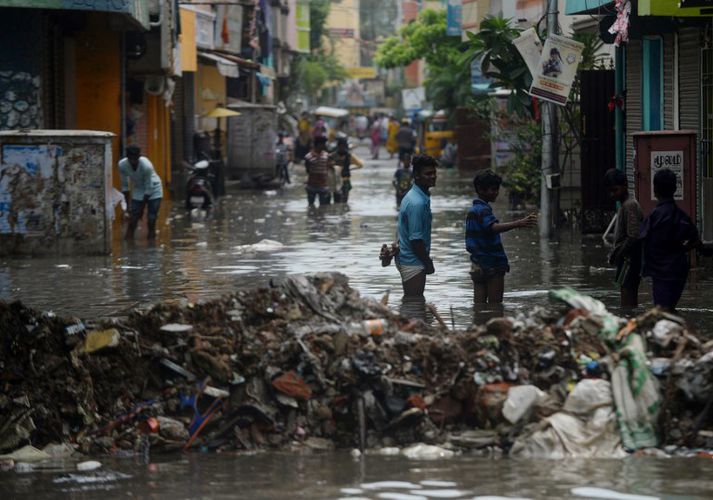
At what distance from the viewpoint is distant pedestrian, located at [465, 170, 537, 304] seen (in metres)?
11.9

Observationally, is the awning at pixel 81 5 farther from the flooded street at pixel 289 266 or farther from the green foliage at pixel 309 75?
the green foliage at pixel 309 75

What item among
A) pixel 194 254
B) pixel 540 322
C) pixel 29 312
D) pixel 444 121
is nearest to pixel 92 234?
pixel 194 254

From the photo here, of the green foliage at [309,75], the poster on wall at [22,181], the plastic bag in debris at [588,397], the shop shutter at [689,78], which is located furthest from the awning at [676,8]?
the green foliage at [309,75]

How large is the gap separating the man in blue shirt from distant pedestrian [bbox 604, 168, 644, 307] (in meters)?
1.51

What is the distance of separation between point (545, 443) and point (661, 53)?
40.9 feet

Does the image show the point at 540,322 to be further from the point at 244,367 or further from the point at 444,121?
the point at 444,121

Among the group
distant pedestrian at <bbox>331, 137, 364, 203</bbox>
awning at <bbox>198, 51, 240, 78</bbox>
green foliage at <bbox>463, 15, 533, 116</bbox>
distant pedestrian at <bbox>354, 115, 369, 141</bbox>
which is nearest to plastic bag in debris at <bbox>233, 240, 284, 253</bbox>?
green foliage at <bbox>463, 15, 533, 116</bbox>

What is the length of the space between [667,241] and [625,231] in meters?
1.17

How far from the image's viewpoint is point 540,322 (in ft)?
30.9

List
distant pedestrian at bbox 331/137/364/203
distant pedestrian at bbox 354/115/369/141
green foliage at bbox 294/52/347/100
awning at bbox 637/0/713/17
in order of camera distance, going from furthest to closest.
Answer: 1. distant pedestrian at bbox 354/115/369/141
2. green foliage at bbox 294/52/347/100
3. distant pedestrian at bbox 331/137/364/203
4. awning at bbox 637/0/713/17

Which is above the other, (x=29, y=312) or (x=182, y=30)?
(x=182, y=30)

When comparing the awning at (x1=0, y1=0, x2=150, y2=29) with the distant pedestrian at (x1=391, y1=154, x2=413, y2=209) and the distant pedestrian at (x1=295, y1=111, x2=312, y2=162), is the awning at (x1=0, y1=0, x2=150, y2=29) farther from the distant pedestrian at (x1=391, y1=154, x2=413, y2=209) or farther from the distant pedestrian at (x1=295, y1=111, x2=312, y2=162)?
the distant pedestrian at (x1=295, y1=111, x2=312, y2=162)

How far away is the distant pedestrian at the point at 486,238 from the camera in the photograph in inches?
467

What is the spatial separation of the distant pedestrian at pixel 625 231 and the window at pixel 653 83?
7708 mm
